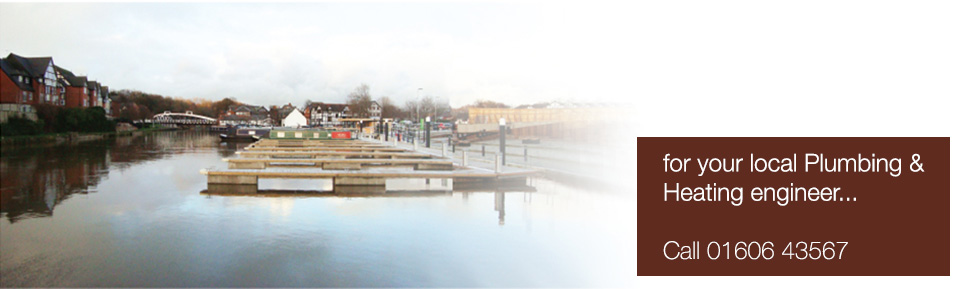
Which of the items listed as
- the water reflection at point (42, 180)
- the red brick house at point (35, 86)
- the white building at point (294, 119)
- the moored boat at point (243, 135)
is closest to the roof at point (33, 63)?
the red brick house at point (35, 86)

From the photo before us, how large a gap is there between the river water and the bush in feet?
111

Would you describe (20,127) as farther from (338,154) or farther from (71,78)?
(71,78)

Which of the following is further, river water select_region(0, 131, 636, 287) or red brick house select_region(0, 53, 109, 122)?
red brick house select_region(0, 53, 109, 122)

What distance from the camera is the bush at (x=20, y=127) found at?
41028 mm

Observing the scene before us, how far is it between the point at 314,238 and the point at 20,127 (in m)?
46.8

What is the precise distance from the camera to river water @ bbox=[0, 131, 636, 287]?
23.0 feet

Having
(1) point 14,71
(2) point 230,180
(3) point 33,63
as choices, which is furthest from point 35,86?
(2) point 230,180

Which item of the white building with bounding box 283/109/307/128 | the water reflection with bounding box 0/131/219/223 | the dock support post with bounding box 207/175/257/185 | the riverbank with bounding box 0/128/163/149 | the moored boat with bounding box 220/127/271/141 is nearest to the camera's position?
the water reflection with bounding box 0/131/219/223

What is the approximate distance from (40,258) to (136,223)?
2.48 m

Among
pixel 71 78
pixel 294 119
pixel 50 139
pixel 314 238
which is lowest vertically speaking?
pixel 314 238

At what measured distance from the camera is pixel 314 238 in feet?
29.2

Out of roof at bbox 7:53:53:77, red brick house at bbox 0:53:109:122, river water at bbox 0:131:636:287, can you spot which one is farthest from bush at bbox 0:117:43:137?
river water at bbox 0:131:636:287

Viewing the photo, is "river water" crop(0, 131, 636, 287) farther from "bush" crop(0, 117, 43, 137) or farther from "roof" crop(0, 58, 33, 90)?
"roof" crop(0, 58, 33, 90)

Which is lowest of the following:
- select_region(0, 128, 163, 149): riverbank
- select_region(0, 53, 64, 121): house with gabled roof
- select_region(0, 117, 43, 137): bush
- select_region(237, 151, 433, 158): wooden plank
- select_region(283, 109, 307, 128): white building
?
select_region(237, 151, 433, 158): wooden plank
